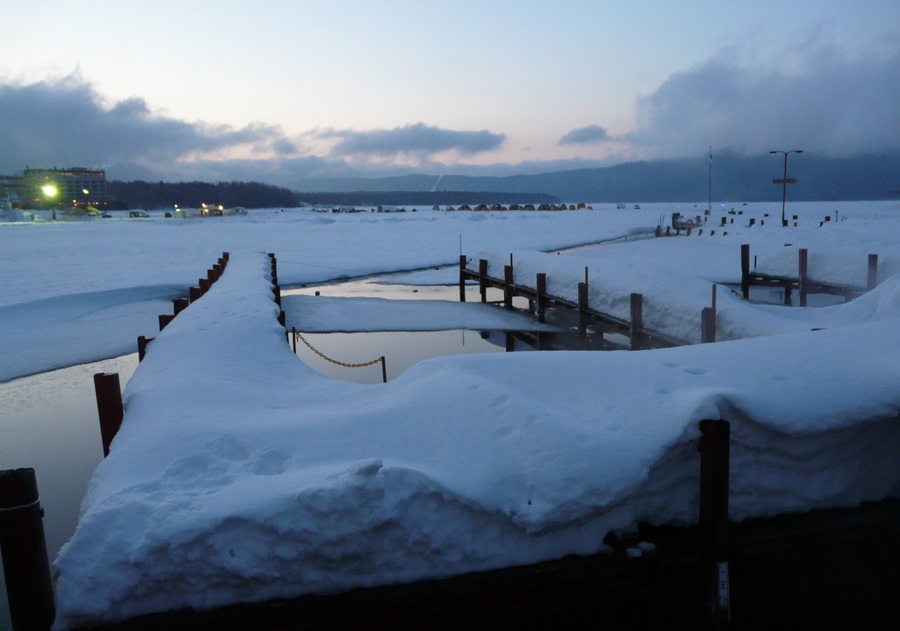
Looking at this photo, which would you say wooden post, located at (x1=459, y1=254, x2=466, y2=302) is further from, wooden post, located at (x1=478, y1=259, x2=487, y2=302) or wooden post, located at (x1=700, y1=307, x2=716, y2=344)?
wooden post, located at (x1=700, y1=307, x2=716, y2=344)

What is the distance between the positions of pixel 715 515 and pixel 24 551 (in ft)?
14.9

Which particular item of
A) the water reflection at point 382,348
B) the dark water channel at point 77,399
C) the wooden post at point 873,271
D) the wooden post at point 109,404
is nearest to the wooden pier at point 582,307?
the dark water channel at point 77,399

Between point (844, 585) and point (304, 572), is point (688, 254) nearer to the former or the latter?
point (844, 585)

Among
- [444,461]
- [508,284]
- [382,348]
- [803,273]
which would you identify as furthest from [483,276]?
[444,461]

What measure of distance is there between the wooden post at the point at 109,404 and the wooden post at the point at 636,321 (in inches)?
405

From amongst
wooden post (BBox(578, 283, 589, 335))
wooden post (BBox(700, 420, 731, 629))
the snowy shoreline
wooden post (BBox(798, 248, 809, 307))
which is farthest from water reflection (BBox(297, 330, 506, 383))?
wooden post (BBox(798, 248, 809, 307))

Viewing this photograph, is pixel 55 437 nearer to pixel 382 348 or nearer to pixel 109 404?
pixel 109 404

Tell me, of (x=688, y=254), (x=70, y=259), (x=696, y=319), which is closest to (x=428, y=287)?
(x=688, y=254)

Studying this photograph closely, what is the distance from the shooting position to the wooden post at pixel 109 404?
607 centimetres

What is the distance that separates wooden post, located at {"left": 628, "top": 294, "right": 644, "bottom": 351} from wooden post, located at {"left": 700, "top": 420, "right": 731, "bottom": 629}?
921 centimetres

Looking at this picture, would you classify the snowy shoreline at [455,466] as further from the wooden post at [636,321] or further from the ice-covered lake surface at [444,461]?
the wooden post at [636,321]

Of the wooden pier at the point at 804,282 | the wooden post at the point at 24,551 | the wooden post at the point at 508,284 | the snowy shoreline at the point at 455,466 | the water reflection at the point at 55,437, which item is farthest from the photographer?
the wooden post at the point at 508,284

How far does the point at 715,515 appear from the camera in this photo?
4.61 metres

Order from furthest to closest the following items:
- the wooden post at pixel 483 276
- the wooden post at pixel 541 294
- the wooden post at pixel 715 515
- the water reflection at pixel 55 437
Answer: the wooden post at pixel 483 276 → the wooden post at pixel 541 294 → the water reflection at pixel 55 437 → the wooden post at pixel 715 515
